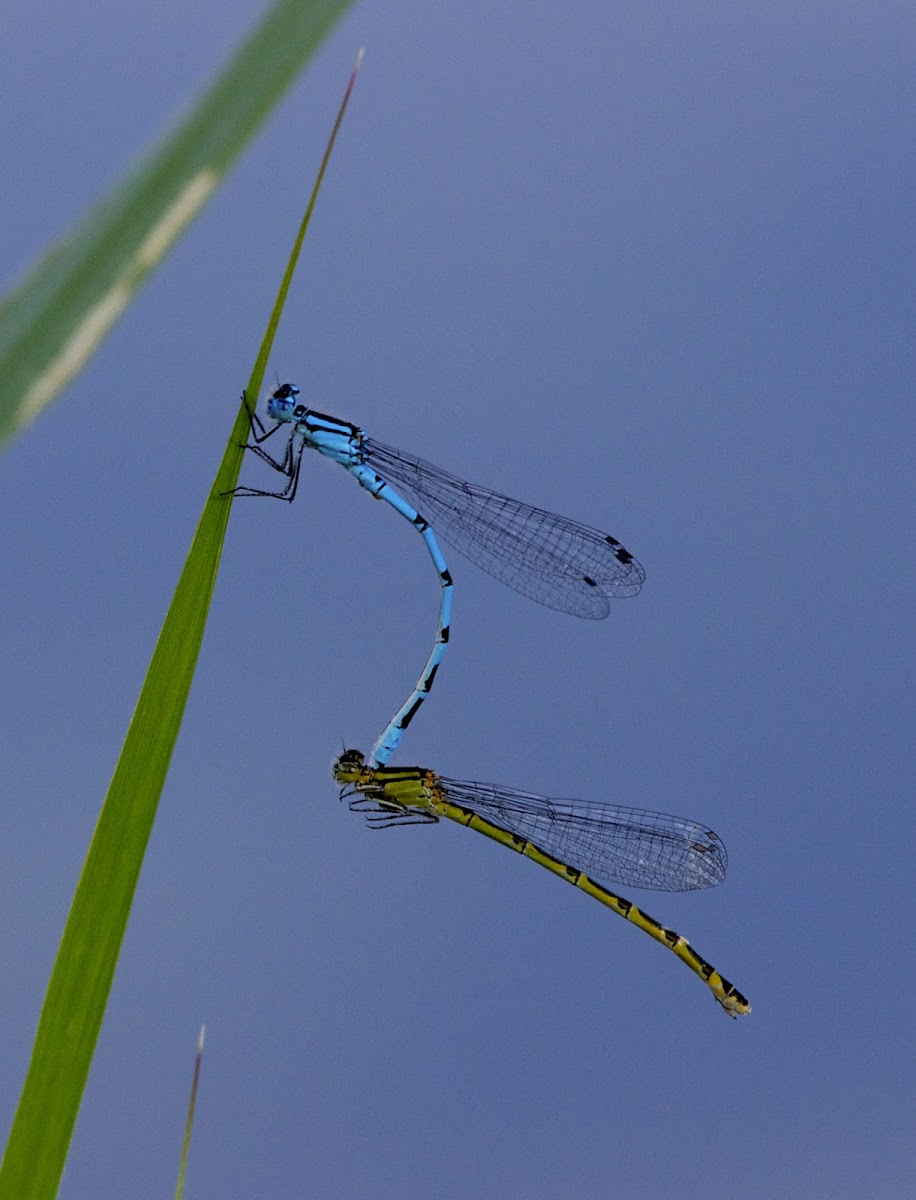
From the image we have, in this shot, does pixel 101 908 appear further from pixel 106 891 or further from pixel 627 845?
pixel 627 845

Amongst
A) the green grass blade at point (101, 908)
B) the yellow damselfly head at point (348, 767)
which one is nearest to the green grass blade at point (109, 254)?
the green grass blade at point (101, 908)

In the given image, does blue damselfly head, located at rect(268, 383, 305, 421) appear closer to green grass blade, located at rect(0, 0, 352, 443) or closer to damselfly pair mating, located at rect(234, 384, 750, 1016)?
damselfly pair mating, located at rect(234, 384, 750, 1016)

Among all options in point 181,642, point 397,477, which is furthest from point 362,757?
point 181,642

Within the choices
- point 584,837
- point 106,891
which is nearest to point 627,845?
point 584,837

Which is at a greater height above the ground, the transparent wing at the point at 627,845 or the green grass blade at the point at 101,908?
the transparent wing at the point at 627,845

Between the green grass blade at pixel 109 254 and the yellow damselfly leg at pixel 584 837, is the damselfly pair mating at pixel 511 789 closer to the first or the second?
the yellow damselfly leg at pixel 584 837

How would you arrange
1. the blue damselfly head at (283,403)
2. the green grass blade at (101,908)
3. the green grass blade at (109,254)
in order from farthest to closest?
the blue damselfly head at (283,403)
the green grass blade at (101,908)
the green grass blade at (109,254)

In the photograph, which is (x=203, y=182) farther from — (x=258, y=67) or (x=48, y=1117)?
(x=48, y=1117)
